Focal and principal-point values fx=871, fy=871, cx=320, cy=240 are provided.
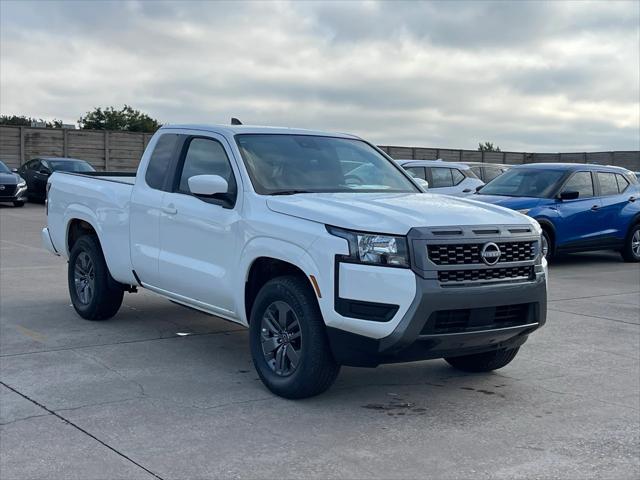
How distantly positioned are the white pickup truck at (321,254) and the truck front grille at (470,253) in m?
0.01

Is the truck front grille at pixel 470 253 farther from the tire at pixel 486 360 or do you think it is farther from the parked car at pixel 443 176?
the parked car at pixel 443 176

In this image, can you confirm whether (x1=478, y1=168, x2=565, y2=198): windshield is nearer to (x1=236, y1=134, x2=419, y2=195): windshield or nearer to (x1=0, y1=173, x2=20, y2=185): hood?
(x1=236, y1=134, x2=419, y2=195): windshield

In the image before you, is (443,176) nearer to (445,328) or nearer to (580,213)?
(580,213)

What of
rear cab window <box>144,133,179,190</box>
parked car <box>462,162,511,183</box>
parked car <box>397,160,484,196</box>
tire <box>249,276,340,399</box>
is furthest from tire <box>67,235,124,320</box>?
parked car <box>462,162,511,183</box>

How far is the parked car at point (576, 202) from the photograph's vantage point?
553 inches

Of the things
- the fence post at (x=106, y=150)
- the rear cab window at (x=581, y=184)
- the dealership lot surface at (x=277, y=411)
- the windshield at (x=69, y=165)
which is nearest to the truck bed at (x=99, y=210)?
the dealership lot surface at (x=277, y=411)

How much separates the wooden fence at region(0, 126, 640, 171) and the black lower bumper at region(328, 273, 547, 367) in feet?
108

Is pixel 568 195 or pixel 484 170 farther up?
pixel 484 170

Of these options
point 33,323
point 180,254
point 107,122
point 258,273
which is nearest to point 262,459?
point 258,273

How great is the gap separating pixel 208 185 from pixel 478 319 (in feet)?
6.96

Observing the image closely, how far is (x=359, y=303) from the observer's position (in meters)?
5.33

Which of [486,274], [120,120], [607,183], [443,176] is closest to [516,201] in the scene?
[607,183]

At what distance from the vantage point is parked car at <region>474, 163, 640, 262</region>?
14.0 meters

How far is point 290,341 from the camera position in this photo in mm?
5832
